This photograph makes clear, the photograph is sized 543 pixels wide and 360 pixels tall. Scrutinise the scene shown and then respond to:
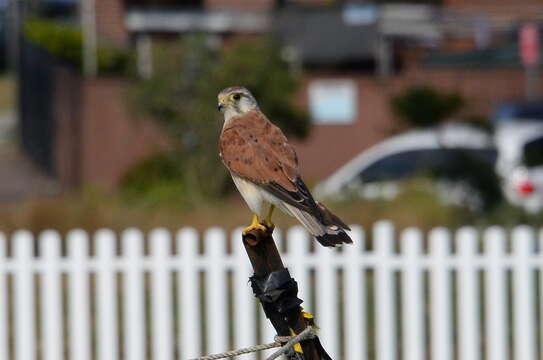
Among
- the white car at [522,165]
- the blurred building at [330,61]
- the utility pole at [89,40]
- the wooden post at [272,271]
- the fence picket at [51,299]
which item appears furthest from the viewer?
the utility pole at [89,40]

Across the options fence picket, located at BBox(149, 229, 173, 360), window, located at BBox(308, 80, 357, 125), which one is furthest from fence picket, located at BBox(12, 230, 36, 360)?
window, located at BBox(308, 80, 357, 125)

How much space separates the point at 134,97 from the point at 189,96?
1.05 m

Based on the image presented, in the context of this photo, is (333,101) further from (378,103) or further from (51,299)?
(51,299)

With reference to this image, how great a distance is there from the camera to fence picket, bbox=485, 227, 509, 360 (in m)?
7.43

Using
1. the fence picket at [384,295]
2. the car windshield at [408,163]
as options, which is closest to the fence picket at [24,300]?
the fence picket at [384,295]

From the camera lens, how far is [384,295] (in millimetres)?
7508

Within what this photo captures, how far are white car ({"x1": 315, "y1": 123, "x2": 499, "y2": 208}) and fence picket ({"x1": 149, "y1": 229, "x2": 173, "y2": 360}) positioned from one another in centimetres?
364

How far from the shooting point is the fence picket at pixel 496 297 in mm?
7430

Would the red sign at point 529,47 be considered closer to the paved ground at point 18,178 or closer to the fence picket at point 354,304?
the paved ground at point 18,178

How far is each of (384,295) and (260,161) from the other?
3.53 metres

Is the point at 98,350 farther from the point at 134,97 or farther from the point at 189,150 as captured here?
the point at 134,97

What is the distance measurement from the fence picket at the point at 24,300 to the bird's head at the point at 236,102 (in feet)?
10.7

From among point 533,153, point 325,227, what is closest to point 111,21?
point 533,153

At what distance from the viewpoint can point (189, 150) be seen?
15.1 meters
